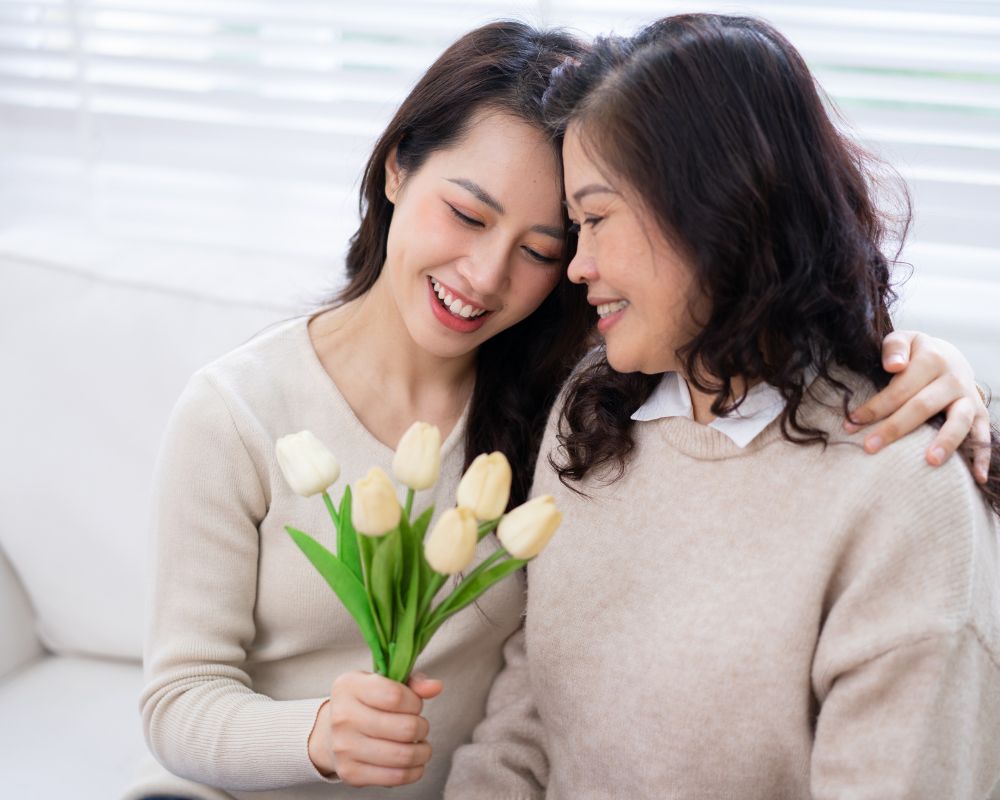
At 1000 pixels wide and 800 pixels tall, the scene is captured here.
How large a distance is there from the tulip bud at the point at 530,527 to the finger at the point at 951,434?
1.30 ft

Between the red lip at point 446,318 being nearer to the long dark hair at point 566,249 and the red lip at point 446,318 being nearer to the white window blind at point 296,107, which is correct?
the long dark hair at point 566,249

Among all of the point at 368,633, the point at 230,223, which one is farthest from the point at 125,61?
the point at 368,633

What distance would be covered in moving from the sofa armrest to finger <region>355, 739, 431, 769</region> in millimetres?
984

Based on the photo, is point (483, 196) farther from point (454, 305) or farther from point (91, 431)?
point (91, 431)

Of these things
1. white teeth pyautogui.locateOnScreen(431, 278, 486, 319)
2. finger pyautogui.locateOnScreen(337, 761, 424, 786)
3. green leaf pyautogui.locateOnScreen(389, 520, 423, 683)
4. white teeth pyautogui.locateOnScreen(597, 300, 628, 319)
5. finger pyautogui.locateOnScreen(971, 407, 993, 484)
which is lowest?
finger pyautogui.locateOnScreen(337, 761, 424, 786)

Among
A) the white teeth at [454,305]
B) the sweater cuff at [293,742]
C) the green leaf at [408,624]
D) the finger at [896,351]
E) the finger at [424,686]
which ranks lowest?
the sweater cuff at [293,742]

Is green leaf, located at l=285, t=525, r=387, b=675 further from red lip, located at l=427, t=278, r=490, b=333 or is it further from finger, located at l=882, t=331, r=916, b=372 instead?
finger, located at l=882, t=331, r=916, b=372

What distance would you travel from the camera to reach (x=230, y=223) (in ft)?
7.18

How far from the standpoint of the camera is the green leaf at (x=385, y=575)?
2.95ft

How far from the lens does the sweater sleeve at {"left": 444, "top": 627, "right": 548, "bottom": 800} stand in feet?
4.21

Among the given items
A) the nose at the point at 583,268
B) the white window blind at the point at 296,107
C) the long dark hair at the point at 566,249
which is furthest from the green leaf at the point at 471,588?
the white window blind at the point at 296,107

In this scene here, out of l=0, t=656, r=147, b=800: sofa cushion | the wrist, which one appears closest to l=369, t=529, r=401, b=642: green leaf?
the wrist

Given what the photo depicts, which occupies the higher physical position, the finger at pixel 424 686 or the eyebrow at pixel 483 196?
the eyebrow at pixel 483 196

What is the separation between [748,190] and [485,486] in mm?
404
